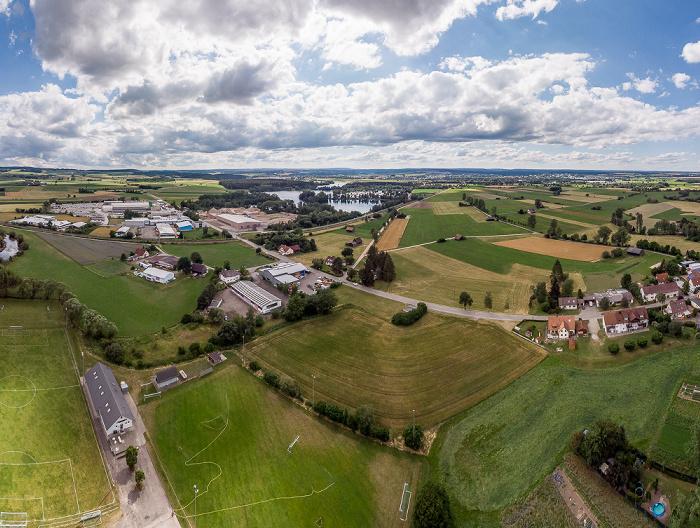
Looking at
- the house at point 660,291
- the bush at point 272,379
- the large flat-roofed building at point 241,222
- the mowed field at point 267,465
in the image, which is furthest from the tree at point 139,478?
the large flat-roofed building at point 241,222

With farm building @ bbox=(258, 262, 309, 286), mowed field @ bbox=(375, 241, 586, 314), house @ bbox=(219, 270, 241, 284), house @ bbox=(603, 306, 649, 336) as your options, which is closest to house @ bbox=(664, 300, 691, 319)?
house @ bbox=(603, 306, 649, 336)

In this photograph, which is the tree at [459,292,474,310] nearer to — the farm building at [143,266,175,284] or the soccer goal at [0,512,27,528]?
the soccer goal at [0,512,27,528]

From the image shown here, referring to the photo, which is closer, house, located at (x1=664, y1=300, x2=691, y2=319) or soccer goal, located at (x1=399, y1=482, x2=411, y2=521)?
soccer goal, located at (x1=399, y1=482, x2=411, y2=521)

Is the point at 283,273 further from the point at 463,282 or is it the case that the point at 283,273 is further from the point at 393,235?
the point at 393,235

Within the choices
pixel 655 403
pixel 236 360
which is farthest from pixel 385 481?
pixel 655 403

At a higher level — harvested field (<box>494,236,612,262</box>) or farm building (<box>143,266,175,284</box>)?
harvested field (<box>494,236,612,262</box>)

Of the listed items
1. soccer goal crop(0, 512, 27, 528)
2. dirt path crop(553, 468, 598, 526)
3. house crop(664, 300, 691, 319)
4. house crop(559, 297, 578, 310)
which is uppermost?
house crop(664, 300, 691, 319)
